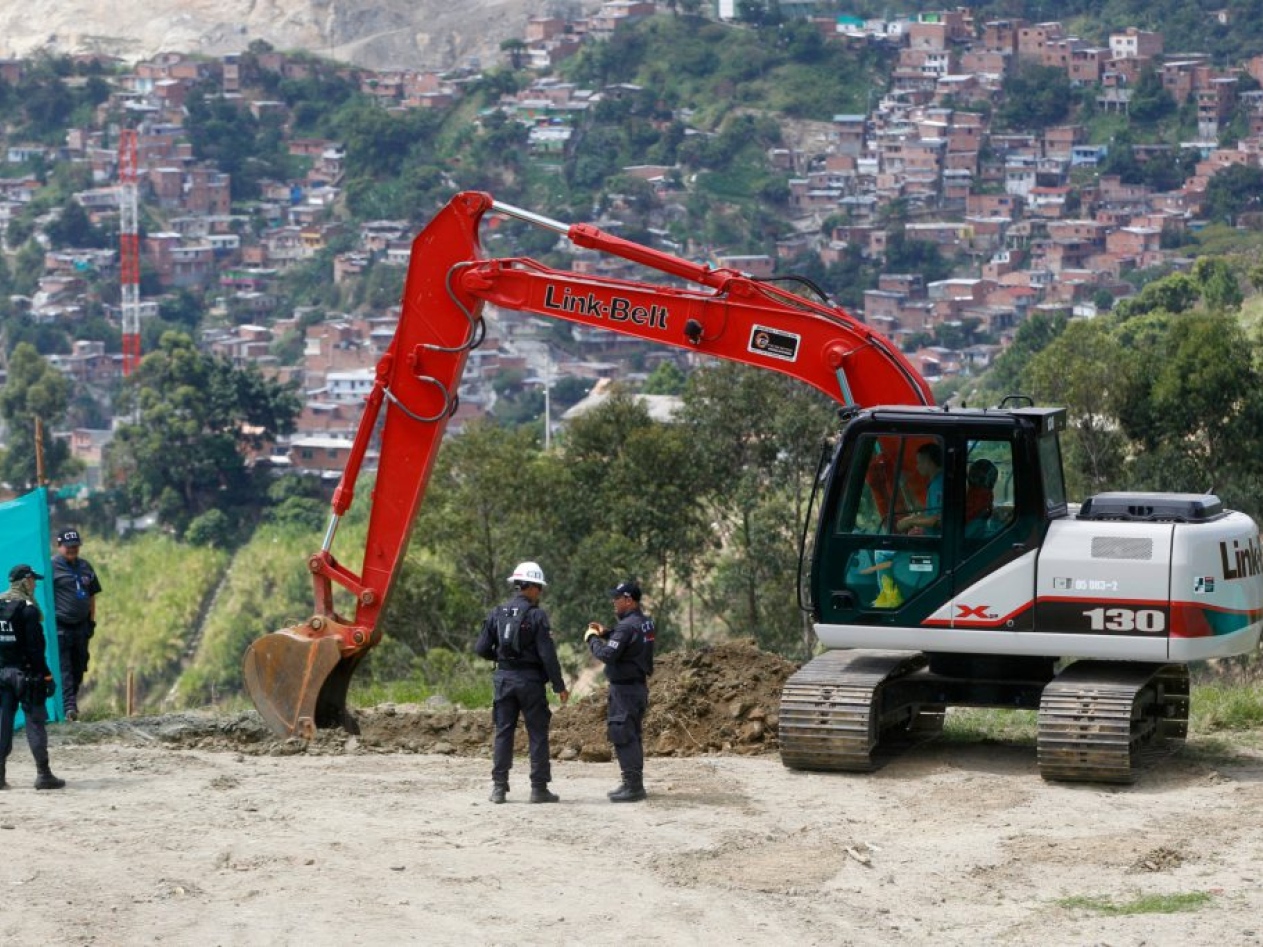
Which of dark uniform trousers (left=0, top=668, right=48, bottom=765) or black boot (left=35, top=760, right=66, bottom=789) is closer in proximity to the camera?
dark uniform trousers (left=0, top=668, right=48, bottom=765)

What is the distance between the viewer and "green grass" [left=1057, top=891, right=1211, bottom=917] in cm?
1066

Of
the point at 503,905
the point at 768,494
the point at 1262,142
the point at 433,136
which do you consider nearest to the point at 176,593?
the point at 768,494

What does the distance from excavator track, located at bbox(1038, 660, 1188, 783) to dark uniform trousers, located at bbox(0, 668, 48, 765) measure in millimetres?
6443

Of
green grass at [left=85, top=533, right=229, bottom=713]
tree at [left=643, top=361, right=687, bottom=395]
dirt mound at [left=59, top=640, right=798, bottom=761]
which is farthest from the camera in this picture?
tree at [left=643, top=361, right=687, bottom=395]

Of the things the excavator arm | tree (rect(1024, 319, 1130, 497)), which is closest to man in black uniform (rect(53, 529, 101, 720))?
the excavator arm

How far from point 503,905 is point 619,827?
1.74 metres

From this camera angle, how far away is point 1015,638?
13.7 metres

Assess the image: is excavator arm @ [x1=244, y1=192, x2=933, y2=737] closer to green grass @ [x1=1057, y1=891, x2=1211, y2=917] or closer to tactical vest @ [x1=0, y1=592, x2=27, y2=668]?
tactical vest @ [x1=0, y1=592, x2=27, y2=668]

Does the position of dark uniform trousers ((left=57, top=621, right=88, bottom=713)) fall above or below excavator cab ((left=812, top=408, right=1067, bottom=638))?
below

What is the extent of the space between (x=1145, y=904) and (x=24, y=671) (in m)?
7.31

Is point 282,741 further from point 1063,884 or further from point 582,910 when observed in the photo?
point 1063,884

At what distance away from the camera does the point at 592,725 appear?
51.1ft

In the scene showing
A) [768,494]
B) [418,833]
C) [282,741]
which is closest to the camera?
[418,833]

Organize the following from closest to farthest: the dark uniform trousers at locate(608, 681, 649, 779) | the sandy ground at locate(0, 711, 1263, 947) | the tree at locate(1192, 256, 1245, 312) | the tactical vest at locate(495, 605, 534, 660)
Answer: the sandy ground at locate(0, 711, 1263, 947), the tactical vest at locate(495, 605, 534, 660), the dark uniform trousers at locate(608, 681, 649, 779), the tree at locate(1192, 256, 1245, 312)
